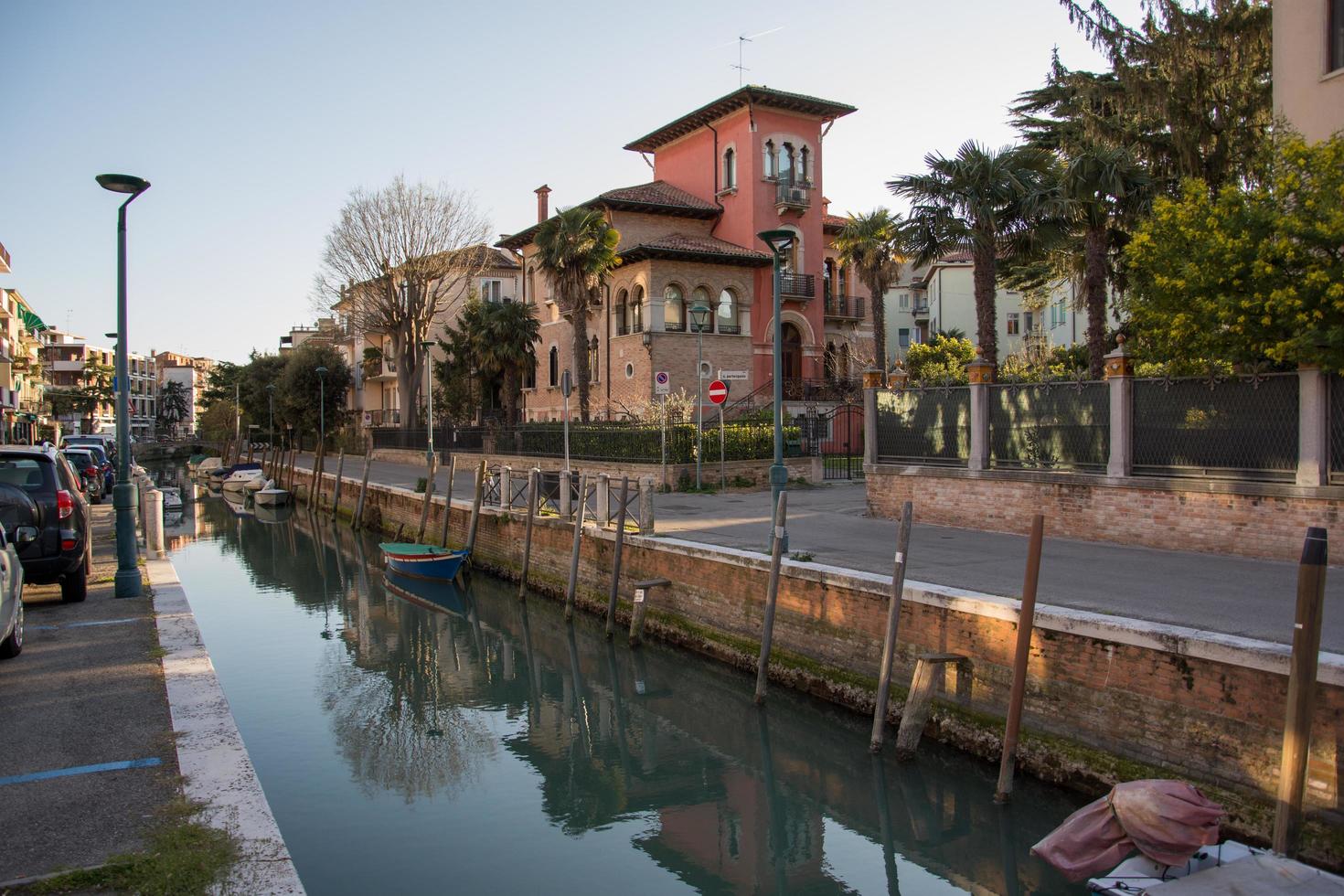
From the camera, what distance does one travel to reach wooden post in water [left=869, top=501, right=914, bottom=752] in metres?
9.30

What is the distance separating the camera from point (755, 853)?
822 cm

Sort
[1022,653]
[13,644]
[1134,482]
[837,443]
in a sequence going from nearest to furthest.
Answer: [1022,653] < [13,644] < [1134,482] < [837,443]

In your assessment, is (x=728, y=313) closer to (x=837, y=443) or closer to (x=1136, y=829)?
(x=837, y=443)

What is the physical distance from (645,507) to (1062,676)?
8.70 meters

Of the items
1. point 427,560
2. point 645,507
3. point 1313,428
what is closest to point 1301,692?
point 1313,428

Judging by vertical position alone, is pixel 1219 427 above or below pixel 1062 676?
above

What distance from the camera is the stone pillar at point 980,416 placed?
1520cm

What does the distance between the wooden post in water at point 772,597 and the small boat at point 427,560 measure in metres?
10.7

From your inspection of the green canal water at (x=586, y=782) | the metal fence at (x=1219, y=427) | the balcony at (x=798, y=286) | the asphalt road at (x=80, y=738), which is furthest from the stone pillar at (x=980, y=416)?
the balcony at (x=798, y=286)

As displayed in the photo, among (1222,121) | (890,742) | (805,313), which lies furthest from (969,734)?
(805,313)

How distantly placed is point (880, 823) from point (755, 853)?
1.26 meters

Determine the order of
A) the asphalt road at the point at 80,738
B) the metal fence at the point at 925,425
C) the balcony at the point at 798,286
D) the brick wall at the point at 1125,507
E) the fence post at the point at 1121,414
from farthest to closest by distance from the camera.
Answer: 1. the balcony at the point at 798,286
2. the metal fence at the point at 925,425
3. the fence post at the point at 1121,414
4. the brick wall at the point at 1125,507
5. the asphalt road at the point at 80,738

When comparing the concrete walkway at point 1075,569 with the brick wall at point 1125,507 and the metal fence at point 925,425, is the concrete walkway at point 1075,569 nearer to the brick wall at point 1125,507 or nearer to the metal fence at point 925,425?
the brick wall at point 1125,507

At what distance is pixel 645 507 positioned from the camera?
1598cm
